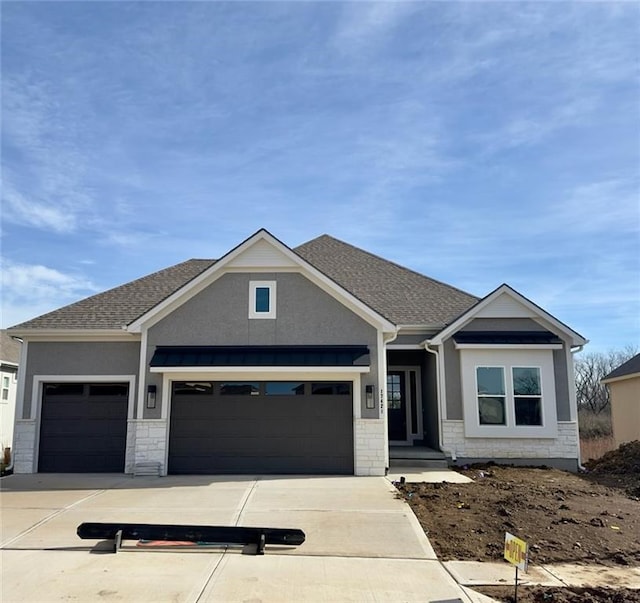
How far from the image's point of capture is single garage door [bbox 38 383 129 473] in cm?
1380

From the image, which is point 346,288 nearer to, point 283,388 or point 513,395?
point 283,388

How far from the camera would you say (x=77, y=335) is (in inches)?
561

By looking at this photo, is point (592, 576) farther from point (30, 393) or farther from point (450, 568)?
point (30, 393)

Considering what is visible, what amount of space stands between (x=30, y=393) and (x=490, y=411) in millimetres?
11905

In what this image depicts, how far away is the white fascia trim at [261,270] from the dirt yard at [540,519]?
4104mm

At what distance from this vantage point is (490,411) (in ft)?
49.8

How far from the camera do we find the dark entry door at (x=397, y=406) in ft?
57.4

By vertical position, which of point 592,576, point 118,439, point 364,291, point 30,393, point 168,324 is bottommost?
point 592,576

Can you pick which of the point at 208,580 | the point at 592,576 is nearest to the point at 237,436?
the point at 208,580

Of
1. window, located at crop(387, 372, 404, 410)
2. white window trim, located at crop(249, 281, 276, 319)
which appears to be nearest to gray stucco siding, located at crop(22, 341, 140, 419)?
white window trim, located at crop(249, 281, 276, 319)

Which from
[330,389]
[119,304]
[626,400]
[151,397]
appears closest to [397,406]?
[330,389]

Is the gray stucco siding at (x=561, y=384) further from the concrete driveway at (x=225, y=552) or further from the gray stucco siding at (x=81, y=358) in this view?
the gray stucco siding at (x=81, y=358)

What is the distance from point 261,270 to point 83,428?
5.93 m

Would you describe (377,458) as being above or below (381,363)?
below
